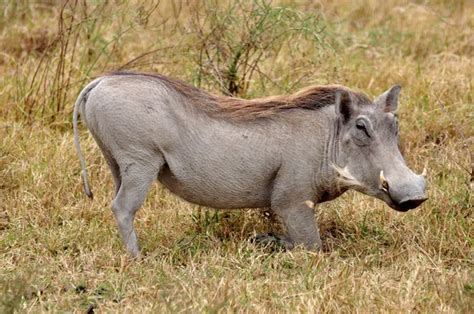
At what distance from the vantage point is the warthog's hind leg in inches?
192

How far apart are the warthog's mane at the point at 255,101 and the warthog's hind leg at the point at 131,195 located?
39 centimetres

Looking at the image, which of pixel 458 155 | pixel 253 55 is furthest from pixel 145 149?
pixel 253 55

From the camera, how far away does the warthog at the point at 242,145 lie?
4871 millimetres

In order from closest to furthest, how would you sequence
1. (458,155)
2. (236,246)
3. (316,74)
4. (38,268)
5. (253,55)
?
1. (38,268)
2. (236,246)
3. (458,155)
4. (316,74)
5. (253,55)

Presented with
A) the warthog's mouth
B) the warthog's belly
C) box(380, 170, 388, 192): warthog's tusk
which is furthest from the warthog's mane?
the warthog's mouth

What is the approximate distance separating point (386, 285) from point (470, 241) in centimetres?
84

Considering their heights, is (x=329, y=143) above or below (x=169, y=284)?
above

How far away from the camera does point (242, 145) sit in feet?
16.4

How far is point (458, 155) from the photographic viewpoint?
6.25 metres

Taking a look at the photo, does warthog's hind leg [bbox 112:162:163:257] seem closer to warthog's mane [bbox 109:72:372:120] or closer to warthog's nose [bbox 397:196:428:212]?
warthog's mane [bbox 109:72:372:120]

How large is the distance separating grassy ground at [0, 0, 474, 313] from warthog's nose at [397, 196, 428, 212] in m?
0.25

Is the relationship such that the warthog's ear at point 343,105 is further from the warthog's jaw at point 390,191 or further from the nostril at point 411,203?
the nostril at point 411,203

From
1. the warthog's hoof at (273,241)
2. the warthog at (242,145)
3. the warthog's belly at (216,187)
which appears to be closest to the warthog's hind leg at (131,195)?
the warthog at (242,145)

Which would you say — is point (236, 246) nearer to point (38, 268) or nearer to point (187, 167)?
point (187, 167)
